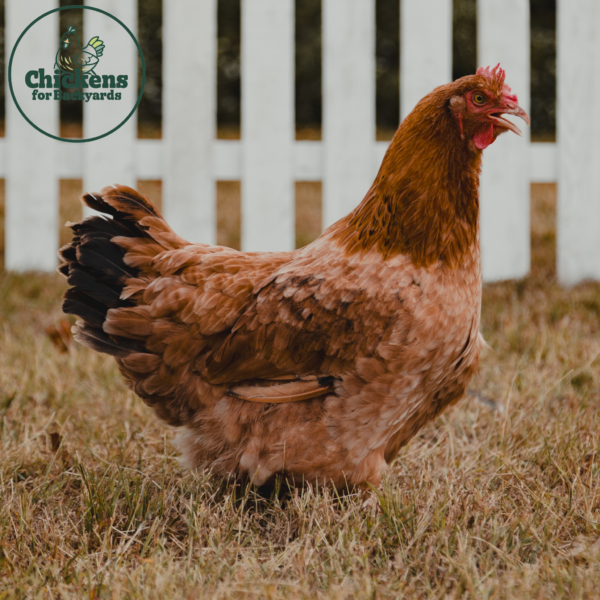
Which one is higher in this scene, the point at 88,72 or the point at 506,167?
the point at 88,72

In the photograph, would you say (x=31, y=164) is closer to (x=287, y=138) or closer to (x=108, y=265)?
(x=287, y=138)

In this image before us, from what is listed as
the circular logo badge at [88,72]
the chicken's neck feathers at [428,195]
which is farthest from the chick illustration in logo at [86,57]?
the chicken's neck feathers at [428,195]

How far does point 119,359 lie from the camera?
208cm

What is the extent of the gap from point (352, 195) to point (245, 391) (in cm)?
241

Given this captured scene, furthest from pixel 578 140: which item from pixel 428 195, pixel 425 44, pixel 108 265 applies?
pixel 108 265

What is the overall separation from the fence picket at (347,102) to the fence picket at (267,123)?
224mm

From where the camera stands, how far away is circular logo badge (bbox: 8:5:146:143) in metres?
3.81

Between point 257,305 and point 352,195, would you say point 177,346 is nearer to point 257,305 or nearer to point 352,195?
point 257,305

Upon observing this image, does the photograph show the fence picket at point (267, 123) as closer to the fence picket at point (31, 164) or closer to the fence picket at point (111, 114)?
the fence picket at point (111, 114)

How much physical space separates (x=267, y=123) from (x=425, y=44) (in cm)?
105

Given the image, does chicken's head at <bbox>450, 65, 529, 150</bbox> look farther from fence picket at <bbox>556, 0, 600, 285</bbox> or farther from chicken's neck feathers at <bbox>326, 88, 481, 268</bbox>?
fence picket at <bbox>556, 0, 600, 285</bbox>

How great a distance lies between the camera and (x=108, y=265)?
212cm

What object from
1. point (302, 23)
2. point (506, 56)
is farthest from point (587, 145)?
point (302, 23)

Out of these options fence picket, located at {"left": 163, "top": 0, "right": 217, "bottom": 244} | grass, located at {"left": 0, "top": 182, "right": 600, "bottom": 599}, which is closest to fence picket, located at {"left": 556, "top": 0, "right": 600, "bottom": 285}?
grass, located at {"left": 0, "top": 182, "right": 600, "bottom": 599}
